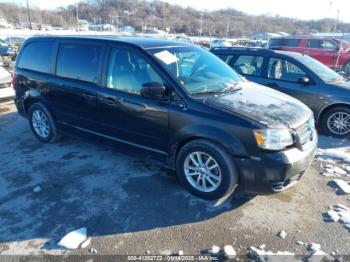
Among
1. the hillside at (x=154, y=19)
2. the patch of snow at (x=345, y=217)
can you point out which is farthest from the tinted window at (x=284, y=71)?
the hillside at (x=154, y=19)

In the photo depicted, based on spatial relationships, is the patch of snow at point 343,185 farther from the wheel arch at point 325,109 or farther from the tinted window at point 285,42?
the tinted window at point 285,42

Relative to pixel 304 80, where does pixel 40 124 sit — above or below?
below

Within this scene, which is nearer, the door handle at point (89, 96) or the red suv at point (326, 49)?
the door handle at point (89, 96)

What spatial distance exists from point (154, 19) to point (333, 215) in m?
118

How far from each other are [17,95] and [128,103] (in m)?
2.98

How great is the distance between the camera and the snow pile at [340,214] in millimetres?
3249

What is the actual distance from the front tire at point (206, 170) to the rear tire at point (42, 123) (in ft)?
8.74

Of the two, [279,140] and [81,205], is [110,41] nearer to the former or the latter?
[81,205]

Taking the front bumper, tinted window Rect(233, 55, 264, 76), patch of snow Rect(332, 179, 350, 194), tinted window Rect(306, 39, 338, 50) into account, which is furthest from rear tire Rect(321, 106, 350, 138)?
tinted window Rect(306, 39, 338, 50)

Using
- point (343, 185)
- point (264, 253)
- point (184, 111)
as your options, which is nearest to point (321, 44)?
point (343, 185)

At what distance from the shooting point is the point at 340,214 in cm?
338

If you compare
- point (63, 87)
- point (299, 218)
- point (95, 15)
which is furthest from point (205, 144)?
point (95, 15)

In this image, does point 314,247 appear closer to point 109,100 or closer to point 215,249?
point 215,249

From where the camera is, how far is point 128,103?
3.86 m
